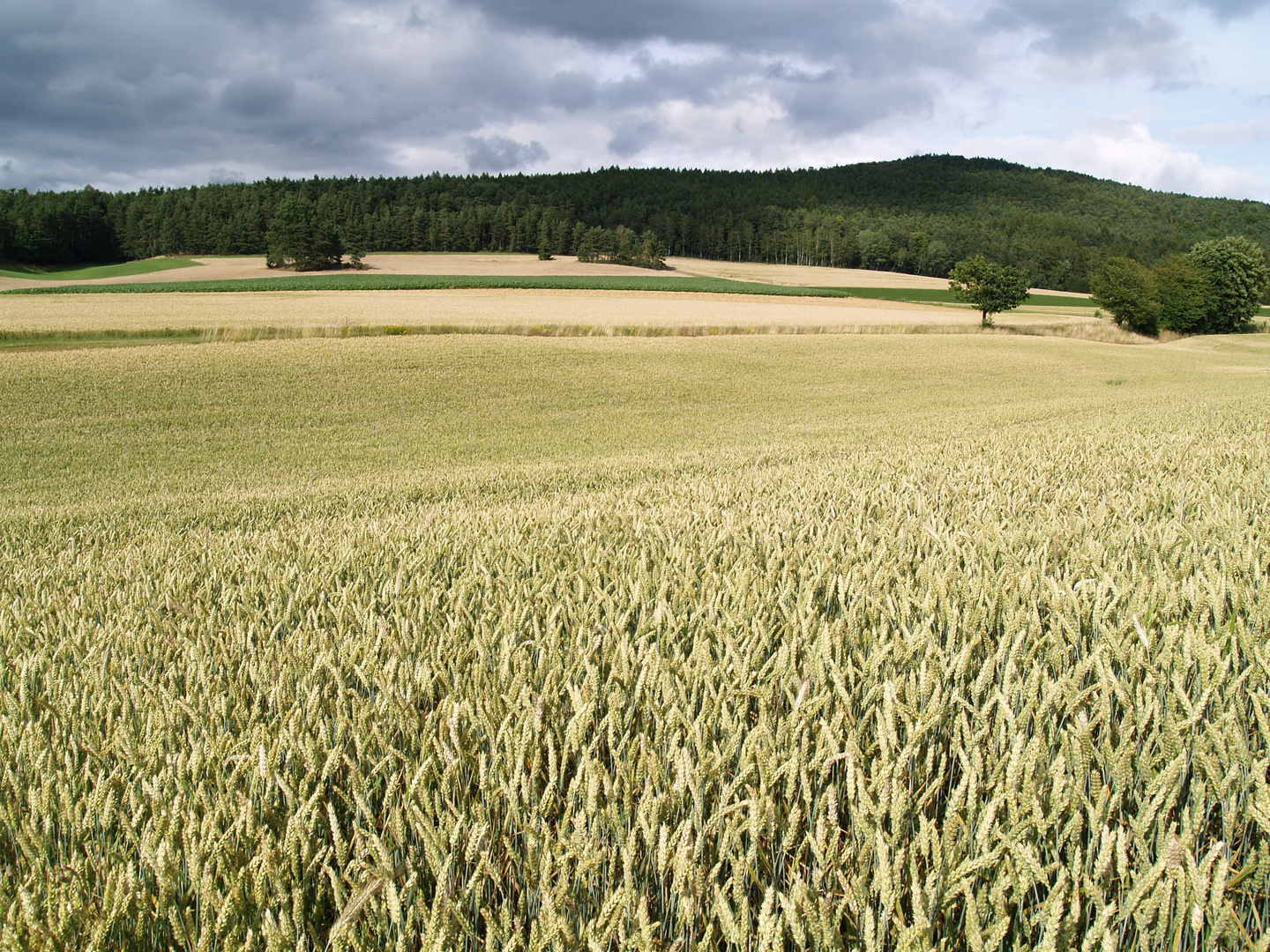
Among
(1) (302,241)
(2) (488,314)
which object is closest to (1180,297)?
(2) (488,314)

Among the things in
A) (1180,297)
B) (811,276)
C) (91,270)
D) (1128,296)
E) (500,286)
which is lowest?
(500,286)

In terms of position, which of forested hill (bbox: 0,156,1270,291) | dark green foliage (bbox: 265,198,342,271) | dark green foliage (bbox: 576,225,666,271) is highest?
forested hill (bbox: 0,156,1270,291)

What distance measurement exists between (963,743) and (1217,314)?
10085 centimetres

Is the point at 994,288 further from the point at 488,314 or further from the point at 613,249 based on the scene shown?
the point at 613,249

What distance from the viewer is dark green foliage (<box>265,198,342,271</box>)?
85.9 m

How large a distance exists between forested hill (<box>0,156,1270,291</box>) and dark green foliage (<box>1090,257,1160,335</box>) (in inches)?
1580

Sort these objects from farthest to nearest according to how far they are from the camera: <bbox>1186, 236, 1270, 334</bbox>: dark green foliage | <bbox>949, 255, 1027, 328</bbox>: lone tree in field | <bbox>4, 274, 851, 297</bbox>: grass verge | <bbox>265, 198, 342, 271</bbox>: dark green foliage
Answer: <bbox>265, 198, 342, 271</bbox>: dark green foliage < <bbox>1186, 236, 1270, 334</bbox>: dark green foliage < <bbox>4, 274, 851, 297</bbox>: grass verge < <bbox>949, 255, 1027, 328</bbox>: lone tree in field

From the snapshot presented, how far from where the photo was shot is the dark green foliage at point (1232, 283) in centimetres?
7900

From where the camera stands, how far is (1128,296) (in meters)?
65.9

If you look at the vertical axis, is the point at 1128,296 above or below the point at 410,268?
below

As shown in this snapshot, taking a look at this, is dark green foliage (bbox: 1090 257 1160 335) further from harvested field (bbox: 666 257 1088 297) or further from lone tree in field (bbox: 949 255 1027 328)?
harvested field (bbox: 666 257 1088 297)

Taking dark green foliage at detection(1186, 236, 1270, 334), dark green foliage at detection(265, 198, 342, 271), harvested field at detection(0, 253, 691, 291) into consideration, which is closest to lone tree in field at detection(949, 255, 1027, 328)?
dark green foliage at detection(1186, 236, 1270, 334)

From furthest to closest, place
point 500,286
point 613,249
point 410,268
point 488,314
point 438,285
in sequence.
Result: point 613,249, point 410,268, point 438,285, point 500,286, point 488,314

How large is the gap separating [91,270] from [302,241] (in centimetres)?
3603
